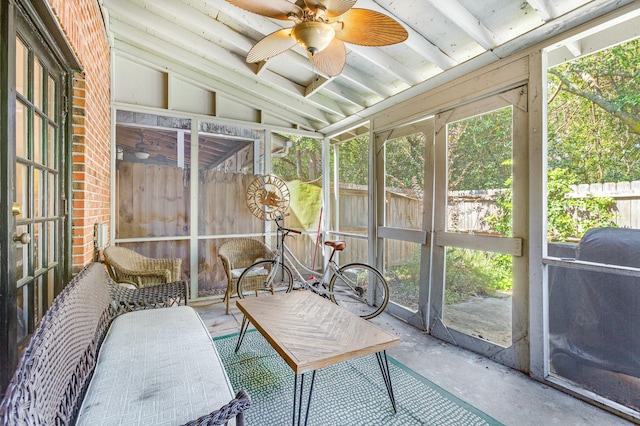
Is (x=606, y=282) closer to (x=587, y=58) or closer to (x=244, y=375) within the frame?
(x=587, y=58)

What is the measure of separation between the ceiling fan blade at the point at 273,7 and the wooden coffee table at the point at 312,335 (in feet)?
6.34

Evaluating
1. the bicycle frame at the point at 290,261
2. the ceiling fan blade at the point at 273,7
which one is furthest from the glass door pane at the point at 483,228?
the ceiling fan blade at the point at 273,7

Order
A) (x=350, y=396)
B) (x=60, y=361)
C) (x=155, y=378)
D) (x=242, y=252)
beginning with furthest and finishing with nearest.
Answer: (x=242, y=252) → (x=350, y=396) → (x=155, y=378) → (x=60, y=361)

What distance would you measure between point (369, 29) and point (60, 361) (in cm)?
216

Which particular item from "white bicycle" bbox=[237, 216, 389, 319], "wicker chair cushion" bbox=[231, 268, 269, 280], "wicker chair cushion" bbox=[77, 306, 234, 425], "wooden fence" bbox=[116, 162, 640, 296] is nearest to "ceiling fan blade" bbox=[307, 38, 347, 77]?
"wooden fence" bbox=[116, 162, 640, 296]

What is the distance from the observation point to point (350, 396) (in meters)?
2.09

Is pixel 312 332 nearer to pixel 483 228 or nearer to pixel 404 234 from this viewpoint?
pixel 483 228

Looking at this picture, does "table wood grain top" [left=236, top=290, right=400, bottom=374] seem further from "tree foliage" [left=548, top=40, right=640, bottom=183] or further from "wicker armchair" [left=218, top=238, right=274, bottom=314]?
"tree foliage" [left=548, top=40, right=640, bottom=183]

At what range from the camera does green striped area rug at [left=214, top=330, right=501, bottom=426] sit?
1866 mm

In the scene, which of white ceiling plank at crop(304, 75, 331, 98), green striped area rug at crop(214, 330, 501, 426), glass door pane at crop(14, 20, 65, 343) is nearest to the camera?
glass door pane at crop(14, 20, 65, 343)

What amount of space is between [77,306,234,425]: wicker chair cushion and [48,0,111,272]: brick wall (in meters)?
0.85

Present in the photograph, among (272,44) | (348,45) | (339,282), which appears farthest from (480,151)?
(339,282)

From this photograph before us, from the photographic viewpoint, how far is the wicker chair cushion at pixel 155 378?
1171 millimetres

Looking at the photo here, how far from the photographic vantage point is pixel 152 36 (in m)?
3.41
